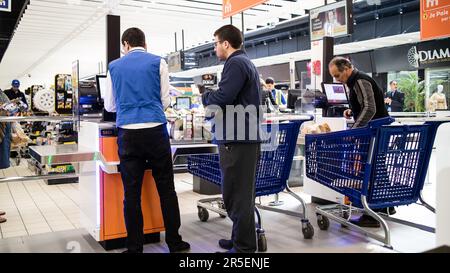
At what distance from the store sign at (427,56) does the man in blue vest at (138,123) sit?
14.7 metres

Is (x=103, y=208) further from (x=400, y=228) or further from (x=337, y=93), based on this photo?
(x=337, y=93)

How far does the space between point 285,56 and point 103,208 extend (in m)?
16.5

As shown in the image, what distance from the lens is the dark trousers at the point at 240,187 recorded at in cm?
282

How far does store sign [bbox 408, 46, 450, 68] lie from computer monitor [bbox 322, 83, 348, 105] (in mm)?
11808

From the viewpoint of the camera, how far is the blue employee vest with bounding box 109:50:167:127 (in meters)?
3.00

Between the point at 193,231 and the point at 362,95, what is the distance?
2.01 m

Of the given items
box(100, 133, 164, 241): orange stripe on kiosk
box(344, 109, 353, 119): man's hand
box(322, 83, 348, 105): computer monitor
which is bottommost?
box(100, 133, 164, 241): orange stripe on kiosk

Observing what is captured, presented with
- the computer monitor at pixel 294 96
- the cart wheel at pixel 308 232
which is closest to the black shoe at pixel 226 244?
the cart wheel at pixel 308 232

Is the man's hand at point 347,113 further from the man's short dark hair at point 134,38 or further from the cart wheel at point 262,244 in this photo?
the man's short dark hair at point 134,38

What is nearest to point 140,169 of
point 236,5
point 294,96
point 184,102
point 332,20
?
point 294,96

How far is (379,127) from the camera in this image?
3154 millimetres

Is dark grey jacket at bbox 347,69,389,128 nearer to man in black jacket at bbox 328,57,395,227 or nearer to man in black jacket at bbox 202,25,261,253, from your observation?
man in black jacket at bbox 328,57,395,227

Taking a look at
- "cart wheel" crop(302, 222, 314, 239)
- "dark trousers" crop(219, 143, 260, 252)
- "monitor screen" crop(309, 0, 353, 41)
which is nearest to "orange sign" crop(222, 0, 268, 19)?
"monitor screen" crop(309, 0, 353, 41)
